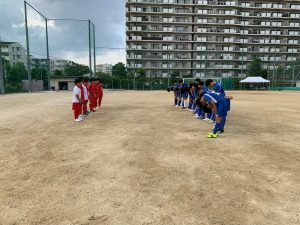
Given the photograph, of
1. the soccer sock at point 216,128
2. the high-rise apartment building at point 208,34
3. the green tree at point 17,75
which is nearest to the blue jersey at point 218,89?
the soccer sock at point 216,128

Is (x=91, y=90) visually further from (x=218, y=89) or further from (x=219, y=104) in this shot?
(x=219, y=104)

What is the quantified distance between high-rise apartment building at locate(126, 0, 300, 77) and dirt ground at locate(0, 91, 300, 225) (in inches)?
2227

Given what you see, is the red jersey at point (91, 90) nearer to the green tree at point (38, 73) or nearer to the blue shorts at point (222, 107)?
the blue shorts at point (222, 107)

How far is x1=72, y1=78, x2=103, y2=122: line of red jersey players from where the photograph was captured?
350 inches

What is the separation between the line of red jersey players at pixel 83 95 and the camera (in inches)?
350

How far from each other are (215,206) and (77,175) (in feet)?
7.04

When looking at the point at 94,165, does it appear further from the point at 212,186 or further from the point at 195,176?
the point at 212,186

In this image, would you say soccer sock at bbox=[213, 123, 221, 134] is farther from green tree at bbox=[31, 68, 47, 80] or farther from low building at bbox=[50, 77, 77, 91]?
low building at bbox=[50, 77, 77, 91]

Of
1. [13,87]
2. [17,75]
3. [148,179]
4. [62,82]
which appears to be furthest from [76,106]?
[62,82]

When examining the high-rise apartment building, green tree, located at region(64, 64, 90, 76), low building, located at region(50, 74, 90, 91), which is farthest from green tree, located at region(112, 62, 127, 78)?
green tree, located at region(64, 64, 90, 76)

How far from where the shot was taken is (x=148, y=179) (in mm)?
3586

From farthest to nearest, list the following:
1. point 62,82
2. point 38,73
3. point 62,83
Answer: point 62,83
point 62,82
point 38,73

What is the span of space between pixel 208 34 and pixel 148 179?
6631cm

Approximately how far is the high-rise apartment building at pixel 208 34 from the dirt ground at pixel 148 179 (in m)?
56.6
